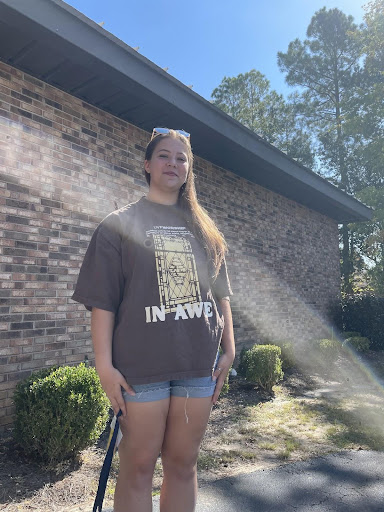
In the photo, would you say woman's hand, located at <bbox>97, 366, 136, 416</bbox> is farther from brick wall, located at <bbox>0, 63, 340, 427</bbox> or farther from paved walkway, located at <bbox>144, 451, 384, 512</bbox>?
brick wall, located at <bbox>0, 63, 340, 427</bbox>

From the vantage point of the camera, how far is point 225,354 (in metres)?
1.78

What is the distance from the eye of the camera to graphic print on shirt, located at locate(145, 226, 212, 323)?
156cm

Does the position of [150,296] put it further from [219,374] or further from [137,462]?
[137,462]

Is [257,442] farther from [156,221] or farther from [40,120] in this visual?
[40,120]

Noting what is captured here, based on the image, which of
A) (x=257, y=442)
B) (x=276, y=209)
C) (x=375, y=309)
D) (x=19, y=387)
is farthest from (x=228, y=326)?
(x=375, y=309)

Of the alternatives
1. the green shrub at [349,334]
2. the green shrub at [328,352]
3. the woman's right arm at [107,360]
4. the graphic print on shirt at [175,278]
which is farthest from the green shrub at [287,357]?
the woman's right arm at [107,360]

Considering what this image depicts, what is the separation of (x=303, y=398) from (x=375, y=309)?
558cm

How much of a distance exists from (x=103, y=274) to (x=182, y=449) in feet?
2.51

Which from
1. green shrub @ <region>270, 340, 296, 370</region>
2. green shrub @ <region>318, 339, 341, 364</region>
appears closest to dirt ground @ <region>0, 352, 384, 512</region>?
green shrub @ <region>270, 340, 296, 370</region>

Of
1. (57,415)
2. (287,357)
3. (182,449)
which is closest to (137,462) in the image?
(182,449)

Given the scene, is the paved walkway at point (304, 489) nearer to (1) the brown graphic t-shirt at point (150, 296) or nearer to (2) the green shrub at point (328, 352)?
(1) the brown graphic t-shirt at point (150, 296)

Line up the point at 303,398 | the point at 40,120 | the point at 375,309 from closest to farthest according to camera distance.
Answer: the point at 40,120 < the point at 303,398 < the point at 375,309

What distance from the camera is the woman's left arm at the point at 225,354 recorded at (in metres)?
1.70

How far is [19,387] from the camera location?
3.14 metres
